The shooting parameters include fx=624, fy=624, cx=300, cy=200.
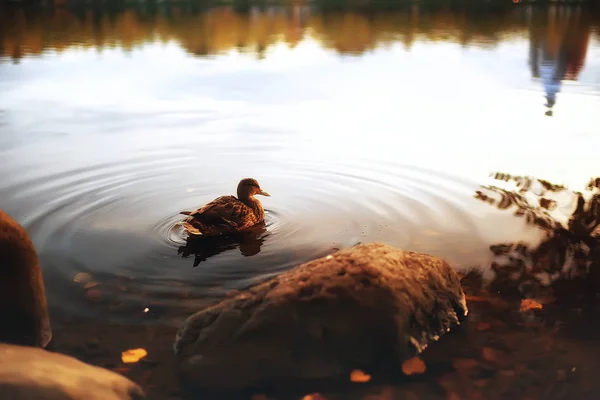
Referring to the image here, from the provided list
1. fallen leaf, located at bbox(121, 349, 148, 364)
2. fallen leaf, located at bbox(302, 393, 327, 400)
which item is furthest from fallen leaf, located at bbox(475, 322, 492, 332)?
fallen leaf, located at bbox(121, 349, 148, 364)

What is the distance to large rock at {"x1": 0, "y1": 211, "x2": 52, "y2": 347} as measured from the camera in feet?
15.4

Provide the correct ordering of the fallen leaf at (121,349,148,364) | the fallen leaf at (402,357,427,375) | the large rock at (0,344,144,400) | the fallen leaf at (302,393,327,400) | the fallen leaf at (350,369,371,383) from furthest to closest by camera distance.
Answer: the fallen leaf at (121,349,148,364), the fallen leaf at (402,357,427,375), the fallen leaf at (350,369,371,383), the fallen leaf at (302,393,327,400), the large rock at (0,344,144,400)

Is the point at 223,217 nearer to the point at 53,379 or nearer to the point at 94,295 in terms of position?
the point at 94,295

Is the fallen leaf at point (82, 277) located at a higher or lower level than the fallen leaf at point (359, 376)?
higher

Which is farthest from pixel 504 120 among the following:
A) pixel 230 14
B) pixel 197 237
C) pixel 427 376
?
pixel 230 14

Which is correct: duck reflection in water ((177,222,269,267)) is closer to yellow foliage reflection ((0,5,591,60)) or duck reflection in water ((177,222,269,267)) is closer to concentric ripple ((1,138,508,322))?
concentric ripple ((1,138,508,322))

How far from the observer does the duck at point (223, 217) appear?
6836 mm

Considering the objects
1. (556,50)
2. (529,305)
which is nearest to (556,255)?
(529,305)

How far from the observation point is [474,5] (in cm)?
5616

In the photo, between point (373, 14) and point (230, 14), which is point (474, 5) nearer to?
point (373, 14)

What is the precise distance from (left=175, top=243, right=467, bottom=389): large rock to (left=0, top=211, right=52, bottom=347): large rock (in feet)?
3.76

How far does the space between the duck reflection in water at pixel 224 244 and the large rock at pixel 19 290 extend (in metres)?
1.76

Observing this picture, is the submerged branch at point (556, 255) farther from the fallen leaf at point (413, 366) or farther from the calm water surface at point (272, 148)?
the fallen leaf at point (413, 366)

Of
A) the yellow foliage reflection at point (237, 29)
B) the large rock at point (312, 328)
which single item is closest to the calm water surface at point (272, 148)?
the large rock at point (312, 328)
